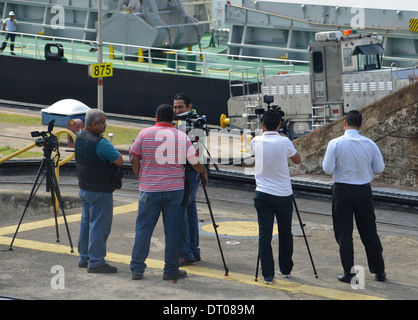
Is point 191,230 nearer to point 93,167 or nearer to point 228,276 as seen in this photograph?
point 228,276

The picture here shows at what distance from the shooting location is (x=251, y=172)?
16.6 metres

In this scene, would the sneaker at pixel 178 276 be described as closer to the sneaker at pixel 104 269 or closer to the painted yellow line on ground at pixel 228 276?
the painted yellow line on ground at pixel 228 276

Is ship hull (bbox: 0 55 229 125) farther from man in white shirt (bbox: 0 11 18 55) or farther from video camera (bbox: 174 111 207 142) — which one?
video camera (bbox: 174 111 207 142)

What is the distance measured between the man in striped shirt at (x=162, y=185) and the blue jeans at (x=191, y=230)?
0.47 metres

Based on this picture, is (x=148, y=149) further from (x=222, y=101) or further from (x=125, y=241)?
(x=222, y=101)

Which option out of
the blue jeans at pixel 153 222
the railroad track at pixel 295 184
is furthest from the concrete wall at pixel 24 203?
the blue jeans at pixel 153 222

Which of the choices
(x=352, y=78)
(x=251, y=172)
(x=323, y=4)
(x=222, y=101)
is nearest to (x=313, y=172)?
(x=251, y=172)

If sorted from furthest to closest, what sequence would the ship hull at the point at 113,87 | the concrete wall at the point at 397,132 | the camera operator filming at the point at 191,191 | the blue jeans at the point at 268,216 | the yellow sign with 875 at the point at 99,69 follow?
the ship hull at the point at 113,87, the yellow sign with 875 at the point at 99,69, the concrete wall at the point at 397,132, the camera operator filming at the point at 191,191, the blue jeans at the point at 268,216

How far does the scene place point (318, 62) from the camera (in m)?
21.3

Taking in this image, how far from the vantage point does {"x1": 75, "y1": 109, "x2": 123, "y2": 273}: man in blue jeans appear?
8.59 m

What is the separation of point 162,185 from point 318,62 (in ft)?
45.4

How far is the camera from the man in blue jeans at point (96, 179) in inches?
338

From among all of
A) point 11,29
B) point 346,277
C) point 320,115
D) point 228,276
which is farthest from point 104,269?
point 11,29
